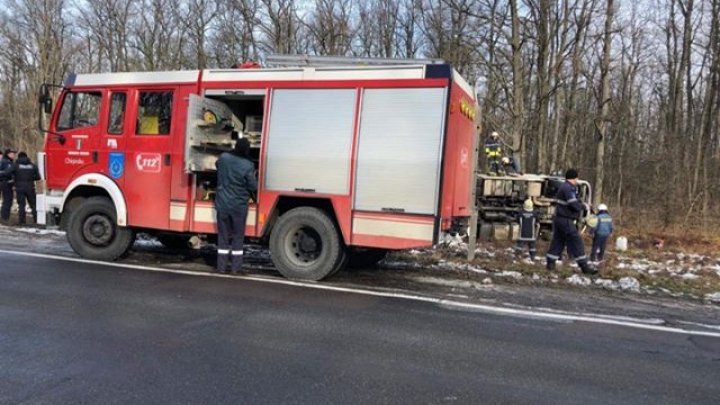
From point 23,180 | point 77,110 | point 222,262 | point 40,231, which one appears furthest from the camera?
point 23,180

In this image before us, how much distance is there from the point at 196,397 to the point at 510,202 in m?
11.9

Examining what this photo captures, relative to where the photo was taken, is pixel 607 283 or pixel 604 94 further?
pixel 604 94

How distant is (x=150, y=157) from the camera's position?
29.1ft

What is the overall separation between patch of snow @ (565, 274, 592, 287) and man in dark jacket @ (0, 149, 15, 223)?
1287 centimetres

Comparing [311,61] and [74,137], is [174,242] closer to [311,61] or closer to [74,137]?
[74,137]

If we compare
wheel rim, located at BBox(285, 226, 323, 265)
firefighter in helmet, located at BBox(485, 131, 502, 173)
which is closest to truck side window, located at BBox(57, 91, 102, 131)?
wheel rim, located at BBox(285, 226, 323, 265)

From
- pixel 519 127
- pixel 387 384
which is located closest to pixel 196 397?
pixel 387 384

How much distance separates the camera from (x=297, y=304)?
21.7 feet

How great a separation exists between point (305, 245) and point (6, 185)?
1067 cm

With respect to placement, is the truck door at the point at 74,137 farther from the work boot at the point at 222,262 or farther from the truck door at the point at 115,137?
the work boot at the point at 222,262

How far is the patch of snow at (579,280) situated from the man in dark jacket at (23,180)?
39.4 ft

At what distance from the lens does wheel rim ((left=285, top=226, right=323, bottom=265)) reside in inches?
324

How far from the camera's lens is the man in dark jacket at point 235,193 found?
26.7ft

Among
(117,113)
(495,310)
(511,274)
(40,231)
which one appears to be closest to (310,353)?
(495,310)
